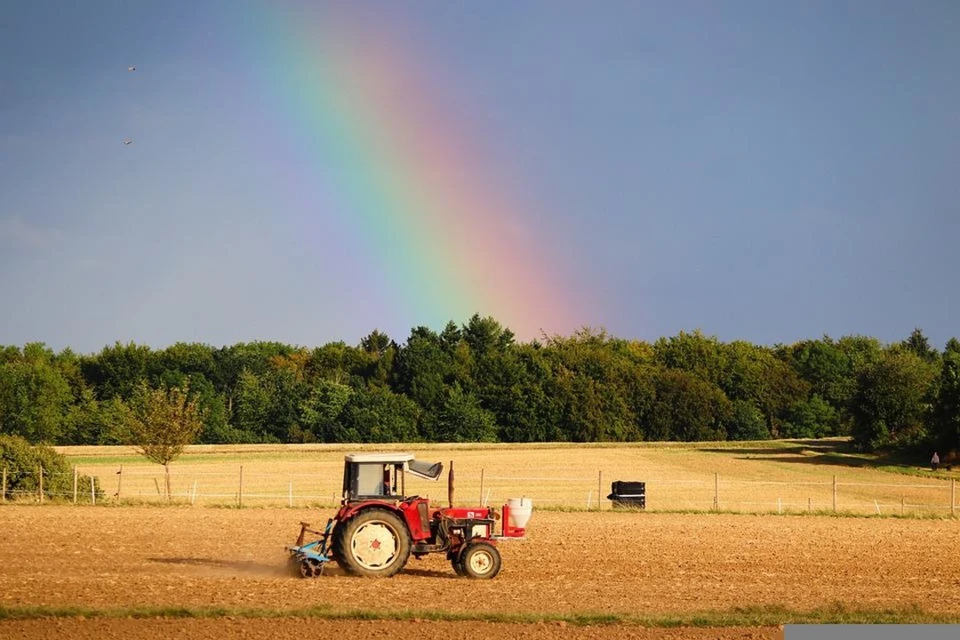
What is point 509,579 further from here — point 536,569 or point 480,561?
point 536,569

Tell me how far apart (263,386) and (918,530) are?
77380 mm

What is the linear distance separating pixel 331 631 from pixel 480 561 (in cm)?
493

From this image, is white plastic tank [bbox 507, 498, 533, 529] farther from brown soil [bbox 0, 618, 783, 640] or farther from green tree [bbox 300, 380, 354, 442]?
green tree [bbox 300, 380, 354, 442]

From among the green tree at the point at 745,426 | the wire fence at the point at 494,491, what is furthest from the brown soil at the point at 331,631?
the green tree at the point at 745,426

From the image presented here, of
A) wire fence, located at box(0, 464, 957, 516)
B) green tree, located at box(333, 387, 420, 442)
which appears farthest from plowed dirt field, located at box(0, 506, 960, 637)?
green tree, located at box(333, 387, 420, 442)

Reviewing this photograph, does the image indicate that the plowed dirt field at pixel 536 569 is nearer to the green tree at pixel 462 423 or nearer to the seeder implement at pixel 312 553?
the seeder implement at pixel 312 553

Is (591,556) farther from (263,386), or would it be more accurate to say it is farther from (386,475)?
(263,386)

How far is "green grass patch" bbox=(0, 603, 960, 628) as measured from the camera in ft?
49.1

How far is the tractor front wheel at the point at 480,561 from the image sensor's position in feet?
61.1

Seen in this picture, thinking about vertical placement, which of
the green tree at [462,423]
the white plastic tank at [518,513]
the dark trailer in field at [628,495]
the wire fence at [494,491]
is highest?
the green tree at [462,423]

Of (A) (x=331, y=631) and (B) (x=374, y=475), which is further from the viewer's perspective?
(B) (x=374, y=475)

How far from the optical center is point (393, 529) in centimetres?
1805

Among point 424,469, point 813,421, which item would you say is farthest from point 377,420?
point 424,469

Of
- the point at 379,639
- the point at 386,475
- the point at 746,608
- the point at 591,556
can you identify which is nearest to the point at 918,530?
the point at 591,556
